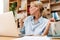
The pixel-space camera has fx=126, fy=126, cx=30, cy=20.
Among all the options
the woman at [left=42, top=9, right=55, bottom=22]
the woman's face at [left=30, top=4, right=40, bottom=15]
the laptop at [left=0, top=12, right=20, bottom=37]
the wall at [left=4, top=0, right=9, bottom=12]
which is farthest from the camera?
the wall at [left=4, top=0, right=9, bottom=12]


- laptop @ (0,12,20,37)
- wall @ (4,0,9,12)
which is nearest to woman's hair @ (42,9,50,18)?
laptop @ (0,12,20,37)

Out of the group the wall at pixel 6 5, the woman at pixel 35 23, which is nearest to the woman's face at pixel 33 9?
the woman at pixel 35 23

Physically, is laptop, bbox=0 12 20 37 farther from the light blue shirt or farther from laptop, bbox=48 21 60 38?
laptop, bbox=48 21 60 38

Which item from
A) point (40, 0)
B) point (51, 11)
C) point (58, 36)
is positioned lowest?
point (58, 36)

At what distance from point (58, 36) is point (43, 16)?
1.48 ft

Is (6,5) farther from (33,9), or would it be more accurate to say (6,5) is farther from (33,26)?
(33,26)

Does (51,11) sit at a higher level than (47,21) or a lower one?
higher

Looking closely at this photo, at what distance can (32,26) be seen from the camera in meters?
2.25

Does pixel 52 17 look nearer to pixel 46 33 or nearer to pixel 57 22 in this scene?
pixel 57 22

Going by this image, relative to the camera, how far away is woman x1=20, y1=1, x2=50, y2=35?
7.01ft

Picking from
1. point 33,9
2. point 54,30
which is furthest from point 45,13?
point 54,30

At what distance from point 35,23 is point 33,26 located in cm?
6

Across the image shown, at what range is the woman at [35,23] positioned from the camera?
214cm

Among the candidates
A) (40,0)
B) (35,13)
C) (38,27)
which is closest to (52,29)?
(38,27)
